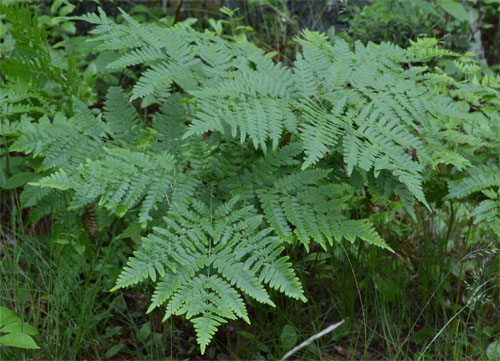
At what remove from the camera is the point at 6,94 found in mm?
2359

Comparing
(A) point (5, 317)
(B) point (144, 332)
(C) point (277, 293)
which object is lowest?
(B) point (144, 332)

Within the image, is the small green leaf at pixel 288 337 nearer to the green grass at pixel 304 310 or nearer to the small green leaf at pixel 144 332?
the green grass at pixel 304 310

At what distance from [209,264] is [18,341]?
2.27 feet

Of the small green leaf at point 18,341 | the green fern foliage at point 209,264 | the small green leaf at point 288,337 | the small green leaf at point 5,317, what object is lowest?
the small green leaf at point 288,337

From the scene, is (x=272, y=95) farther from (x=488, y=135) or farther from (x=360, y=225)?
(x=488, y=135)

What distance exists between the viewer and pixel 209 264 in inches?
62.6

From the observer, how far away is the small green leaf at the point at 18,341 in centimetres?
169

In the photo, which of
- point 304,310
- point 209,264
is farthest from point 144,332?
point 209,264

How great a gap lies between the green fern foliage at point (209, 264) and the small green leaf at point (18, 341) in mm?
435

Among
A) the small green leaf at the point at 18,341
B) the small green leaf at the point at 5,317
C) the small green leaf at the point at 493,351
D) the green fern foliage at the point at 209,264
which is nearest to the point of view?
the green fern foliage at the point at 209,264

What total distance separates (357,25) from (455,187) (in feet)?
5.61

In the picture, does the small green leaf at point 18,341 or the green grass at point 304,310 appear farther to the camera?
the green grass at point 304,310

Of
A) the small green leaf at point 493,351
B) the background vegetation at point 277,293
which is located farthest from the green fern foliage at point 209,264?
the small green leaf at point 493,351

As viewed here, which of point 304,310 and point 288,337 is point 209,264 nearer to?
point 288,337
